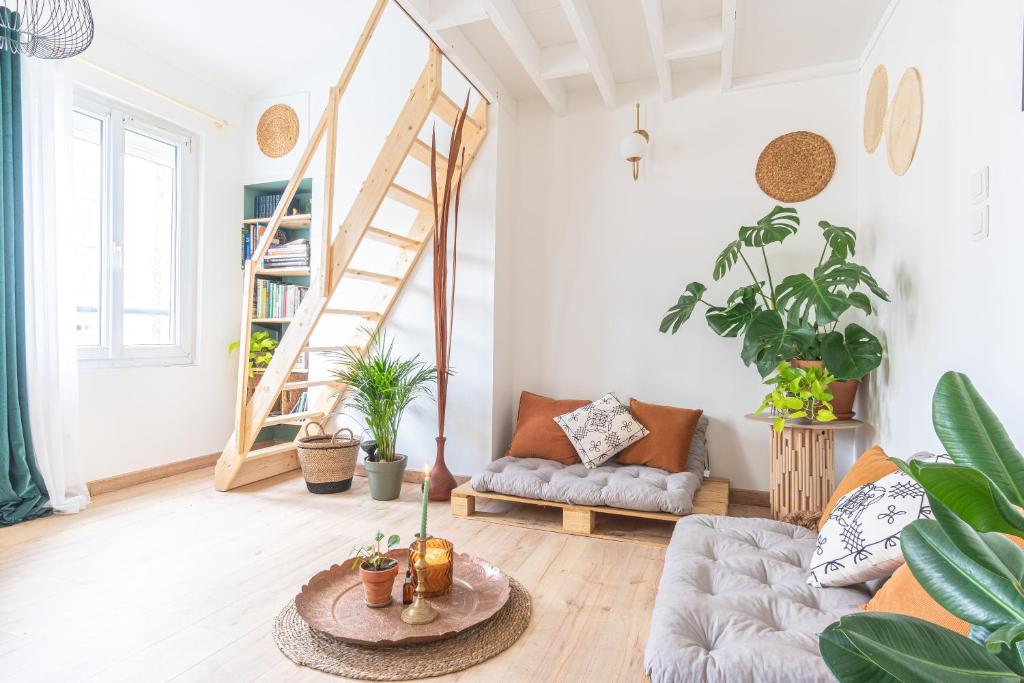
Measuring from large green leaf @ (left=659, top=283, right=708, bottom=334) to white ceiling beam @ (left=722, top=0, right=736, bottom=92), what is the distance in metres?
1.17

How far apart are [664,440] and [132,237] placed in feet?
11.7

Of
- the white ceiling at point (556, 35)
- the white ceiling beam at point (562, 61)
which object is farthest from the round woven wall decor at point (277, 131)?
the white ceiling beam at point (562, 61)

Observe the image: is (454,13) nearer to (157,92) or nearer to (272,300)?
(157,92)

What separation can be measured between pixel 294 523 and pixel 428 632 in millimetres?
1504

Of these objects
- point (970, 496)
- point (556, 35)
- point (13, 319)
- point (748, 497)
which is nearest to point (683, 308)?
point (748, 497)

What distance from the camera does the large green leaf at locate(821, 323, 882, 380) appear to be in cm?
254

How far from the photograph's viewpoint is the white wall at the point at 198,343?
3.50 meters

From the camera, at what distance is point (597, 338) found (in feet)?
12.1

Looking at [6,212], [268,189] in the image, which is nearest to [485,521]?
[6,212]

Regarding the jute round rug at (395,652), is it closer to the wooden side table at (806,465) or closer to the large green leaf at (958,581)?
the large green leaf at (958,581)

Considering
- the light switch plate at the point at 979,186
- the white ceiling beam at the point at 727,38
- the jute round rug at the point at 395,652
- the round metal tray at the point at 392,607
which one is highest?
the white ceiling beam at the point at 727,38

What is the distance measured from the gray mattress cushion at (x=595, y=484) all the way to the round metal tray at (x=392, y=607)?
0.82 metres

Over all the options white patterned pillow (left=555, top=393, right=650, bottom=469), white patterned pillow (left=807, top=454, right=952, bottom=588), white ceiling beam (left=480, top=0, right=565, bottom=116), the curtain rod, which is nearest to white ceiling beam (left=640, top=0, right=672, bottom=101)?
white ceiling beam (left=480, top=0, right=565, bottom=116)

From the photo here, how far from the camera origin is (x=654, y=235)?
3.58 m
